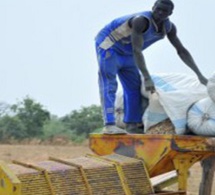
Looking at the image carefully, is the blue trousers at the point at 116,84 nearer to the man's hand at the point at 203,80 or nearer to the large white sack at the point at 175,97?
the large white sack at the point at 175,97

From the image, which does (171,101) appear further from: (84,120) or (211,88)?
(84,120)

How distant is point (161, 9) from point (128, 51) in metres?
0.50

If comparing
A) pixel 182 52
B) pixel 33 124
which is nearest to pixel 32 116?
pixel 33 124

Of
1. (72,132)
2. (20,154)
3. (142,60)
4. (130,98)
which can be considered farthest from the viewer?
(72,132)

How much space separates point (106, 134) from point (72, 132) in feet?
100

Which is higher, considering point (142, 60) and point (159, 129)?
point (142, 60)

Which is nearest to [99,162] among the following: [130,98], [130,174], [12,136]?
[130,174]

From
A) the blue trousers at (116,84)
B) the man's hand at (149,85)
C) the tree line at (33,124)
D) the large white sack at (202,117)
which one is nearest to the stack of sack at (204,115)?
the large white sack at (202,117)

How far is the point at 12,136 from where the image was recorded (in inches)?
1334

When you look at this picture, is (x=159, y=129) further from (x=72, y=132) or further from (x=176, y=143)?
(x=72, y=132)

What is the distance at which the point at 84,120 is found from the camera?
37.2m

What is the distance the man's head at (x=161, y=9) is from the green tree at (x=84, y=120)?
→ 92.6 ft

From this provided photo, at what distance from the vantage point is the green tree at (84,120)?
3592 cm

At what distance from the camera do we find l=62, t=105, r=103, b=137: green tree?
35.9m
